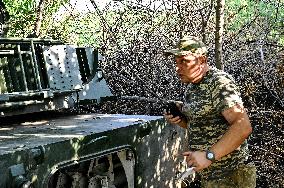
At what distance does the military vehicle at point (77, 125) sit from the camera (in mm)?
3809

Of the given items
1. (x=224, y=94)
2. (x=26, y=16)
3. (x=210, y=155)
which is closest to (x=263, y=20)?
(x=26, y=16)

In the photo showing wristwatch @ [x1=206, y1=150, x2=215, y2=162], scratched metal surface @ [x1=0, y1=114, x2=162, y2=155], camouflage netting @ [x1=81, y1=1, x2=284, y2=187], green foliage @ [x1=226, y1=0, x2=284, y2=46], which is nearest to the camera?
wristwatch @ [x1=206, y1=150, x2=215, y2=162]

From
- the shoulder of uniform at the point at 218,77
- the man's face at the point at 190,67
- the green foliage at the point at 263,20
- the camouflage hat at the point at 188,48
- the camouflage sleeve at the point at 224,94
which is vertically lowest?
the camouflage sleeve at the point at 224,94

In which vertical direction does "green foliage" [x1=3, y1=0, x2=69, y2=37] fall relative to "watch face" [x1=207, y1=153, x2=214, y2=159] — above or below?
above

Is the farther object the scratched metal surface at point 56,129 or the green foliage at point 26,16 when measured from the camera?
the green foliage at point 26,16

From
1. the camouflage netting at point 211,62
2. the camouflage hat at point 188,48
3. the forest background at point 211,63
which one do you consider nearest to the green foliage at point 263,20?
the forest background at point 211,63

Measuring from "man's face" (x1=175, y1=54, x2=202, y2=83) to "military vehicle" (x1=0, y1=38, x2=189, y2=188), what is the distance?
992mm

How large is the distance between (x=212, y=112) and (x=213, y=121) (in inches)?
2.9

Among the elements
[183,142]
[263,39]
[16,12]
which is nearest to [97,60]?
[183,142]

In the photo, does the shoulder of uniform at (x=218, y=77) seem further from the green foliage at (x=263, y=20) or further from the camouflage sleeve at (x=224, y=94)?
the green foliage at (x=263, y=20)

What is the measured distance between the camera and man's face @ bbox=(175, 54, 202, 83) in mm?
3156

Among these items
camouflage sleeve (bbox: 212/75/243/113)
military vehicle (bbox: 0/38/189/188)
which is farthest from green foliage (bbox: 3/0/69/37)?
camouflage sleeve (bbox: 212/75/243/113)

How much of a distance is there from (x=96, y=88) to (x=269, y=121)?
95.8 inches

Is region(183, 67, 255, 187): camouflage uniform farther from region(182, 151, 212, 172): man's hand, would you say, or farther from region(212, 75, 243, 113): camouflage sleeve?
region(182, 151, 212, 172): man's hand
